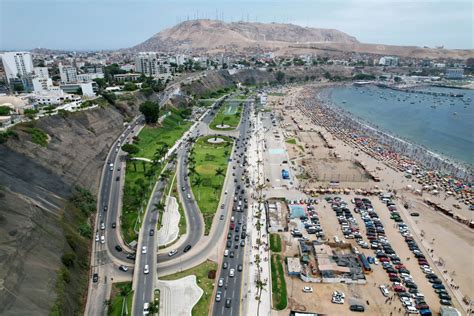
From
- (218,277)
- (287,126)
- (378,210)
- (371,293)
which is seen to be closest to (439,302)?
(371,293)

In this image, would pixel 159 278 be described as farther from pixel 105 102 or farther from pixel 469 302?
pixel 105 102

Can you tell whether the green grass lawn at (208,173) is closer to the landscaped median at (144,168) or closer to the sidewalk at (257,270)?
the sidewalk at (257,270)

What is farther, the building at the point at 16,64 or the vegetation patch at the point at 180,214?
the building at the point at 16,64

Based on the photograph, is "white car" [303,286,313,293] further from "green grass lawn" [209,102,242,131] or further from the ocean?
"green grass lawn" [209,102,242,131]

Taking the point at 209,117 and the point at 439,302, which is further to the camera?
the point at 209,117

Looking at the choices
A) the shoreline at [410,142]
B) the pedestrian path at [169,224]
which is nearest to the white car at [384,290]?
the pedestrian path at [169,224]

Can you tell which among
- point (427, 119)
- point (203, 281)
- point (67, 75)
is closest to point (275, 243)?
point (203, 281)

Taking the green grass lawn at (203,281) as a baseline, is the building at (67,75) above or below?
above
